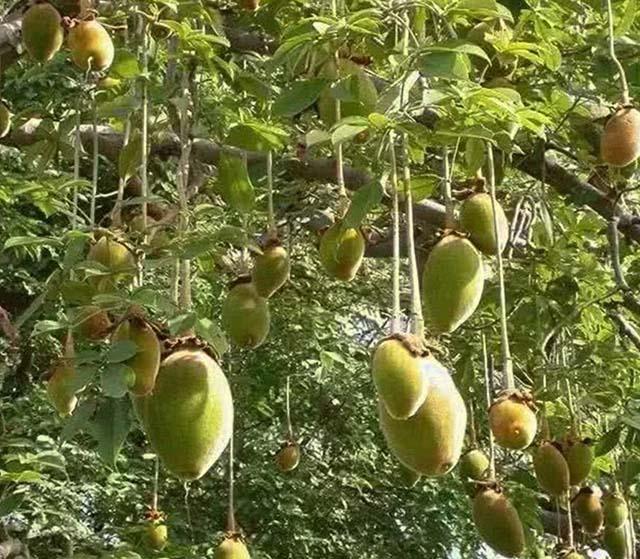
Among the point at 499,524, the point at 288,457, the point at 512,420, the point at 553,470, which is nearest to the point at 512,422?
the point at 512,420

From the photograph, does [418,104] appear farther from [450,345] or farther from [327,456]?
[327,456]

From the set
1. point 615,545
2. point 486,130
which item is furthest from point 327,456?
point 486,130

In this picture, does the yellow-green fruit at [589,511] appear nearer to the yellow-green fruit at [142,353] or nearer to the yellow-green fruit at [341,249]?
the yellow-green fruit at [341,249]

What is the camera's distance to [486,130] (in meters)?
1.25

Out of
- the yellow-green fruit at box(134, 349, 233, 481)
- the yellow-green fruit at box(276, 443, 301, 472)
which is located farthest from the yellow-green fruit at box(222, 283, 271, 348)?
the yellow-green fruit at box(276, 443, 301, 472)

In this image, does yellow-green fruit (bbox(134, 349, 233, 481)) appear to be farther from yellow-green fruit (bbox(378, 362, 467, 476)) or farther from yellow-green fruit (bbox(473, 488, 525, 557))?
yellow-green fruit (bbox(473, 488, 525, 557))

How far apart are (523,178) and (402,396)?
1958 mm

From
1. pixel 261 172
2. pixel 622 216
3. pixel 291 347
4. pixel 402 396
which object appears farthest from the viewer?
pixel 291 347

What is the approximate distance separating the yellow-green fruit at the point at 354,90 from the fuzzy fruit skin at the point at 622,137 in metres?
0.31

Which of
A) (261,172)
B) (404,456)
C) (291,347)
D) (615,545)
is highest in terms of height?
(404,456)

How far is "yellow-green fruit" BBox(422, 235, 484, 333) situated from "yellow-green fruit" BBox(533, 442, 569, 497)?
2.43ft

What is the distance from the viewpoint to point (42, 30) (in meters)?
1.46

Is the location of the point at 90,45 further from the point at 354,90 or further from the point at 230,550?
the point at 230,550

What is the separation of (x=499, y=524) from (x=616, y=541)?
0.68 m
